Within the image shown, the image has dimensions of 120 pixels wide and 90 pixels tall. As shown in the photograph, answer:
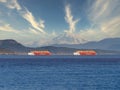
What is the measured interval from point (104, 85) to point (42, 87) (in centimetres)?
1754

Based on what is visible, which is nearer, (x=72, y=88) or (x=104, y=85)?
(x=72, y=88)

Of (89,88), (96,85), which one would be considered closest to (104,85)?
(96,85)

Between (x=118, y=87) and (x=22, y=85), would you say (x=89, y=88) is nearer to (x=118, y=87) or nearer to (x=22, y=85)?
(x=118, y=87)

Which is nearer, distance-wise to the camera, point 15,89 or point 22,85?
point 15,89

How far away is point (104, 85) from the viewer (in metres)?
118

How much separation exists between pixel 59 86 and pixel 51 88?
17.0 feet

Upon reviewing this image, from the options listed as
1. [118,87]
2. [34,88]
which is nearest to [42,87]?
[34,88]

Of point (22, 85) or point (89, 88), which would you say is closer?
point (89, 88)

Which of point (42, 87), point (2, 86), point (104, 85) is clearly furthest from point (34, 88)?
point (104, 85)

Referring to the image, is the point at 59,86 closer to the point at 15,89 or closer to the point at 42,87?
the point at 42,87

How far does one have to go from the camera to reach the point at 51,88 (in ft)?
363

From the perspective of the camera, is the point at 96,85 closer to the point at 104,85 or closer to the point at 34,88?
the point at 104,85

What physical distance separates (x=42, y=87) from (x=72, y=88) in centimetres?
821

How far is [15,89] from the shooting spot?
108312mm
